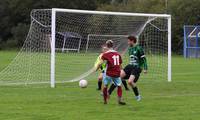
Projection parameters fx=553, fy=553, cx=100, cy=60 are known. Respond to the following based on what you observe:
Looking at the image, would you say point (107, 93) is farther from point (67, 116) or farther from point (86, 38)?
point (86, 38)

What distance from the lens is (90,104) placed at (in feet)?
47.2

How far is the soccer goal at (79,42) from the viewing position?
71.3 feet

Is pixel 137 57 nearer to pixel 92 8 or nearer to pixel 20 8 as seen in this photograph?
pixel 20 8

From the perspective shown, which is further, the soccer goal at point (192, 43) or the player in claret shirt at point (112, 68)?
the soccer goal at point (192, 43)

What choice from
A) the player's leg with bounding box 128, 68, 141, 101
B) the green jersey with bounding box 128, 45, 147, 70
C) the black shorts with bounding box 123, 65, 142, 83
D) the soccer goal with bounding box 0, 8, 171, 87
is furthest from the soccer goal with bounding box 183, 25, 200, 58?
the player's leg with bounding box 128, 68, 141, 101

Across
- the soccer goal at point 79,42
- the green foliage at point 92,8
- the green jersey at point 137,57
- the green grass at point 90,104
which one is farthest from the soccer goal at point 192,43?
the green jersey at point 137,57

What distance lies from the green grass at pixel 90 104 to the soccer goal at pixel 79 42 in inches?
92.1

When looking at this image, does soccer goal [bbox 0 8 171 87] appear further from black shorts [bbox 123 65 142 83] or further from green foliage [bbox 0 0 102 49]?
green foliage [bbox 0 0 102 49]

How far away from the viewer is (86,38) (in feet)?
81.6

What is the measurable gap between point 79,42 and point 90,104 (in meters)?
11.9

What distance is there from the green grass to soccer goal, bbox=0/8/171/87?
2340 mm

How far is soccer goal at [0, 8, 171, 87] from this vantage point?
2172 centimetres

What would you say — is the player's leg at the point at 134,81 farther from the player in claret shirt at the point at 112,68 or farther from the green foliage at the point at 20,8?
the green foliage at the point at 20,8

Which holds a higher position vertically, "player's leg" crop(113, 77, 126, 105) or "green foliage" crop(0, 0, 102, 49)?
"green foliage" crop(0, 0, 102, 49)
